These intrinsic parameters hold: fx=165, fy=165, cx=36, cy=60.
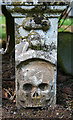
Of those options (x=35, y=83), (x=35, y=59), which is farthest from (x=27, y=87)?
(x=35, y=59)

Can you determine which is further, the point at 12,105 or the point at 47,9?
the point at 12,105

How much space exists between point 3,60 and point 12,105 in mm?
2656

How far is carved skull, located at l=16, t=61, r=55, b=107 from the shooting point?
7.07ft

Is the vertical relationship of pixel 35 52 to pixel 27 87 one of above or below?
above

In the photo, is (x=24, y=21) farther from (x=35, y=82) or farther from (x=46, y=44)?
(x=35, y=82)

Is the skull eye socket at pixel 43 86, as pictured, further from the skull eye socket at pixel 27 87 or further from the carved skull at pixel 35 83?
the skull eye socket at pixel 27 87

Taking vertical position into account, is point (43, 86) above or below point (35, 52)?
below

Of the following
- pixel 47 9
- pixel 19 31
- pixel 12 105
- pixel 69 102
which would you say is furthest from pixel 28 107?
pixel 47 9

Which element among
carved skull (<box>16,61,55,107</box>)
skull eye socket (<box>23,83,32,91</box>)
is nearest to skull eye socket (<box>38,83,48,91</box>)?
carved skull (<box>16,61,55,107</box>)

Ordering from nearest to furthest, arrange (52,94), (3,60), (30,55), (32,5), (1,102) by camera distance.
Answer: (32,5), (30,55), (52,94), (1,102), (3,60)

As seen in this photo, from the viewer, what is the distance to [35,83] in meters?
2.16

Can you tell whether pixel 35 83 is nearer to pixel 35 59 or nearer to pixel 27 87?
pixel 27 87

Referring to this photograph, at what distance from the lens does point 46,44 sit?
214 cm

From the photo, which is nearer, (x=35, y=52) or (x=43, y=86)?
(x=35, y=52)
